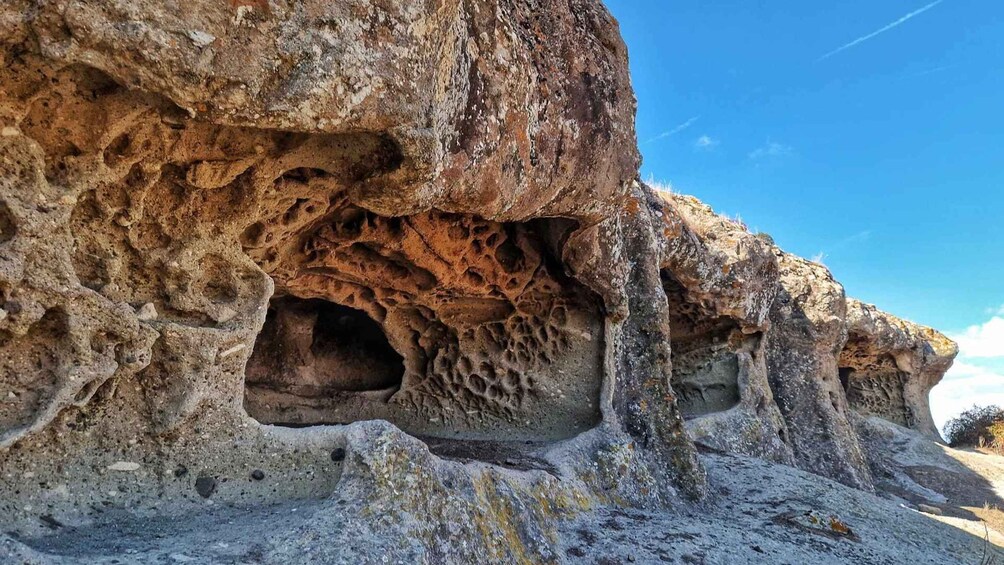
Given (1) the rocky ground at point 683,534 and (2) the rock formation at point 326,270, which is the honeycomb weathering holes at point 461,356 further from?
(1) the rocky ground at point 683,534

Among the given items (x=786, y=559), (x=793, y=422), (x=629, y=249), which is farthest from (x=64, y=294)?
(x=793, y=422)

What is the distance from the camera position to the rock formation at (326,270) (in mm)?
2277

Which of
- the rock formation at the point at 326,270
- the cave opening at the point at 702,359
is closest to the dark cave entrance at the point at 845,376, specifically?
the cave opening at the point at 702,359

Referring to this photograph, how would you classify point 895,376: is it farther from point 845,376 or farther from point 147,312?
point 147,312

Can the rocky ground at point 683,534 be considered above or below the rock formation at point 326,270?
below

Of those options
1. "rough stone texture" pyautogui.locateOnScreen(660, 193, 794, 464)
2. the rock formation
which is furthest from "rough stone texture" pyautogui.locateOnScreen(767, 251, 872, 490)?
the rock formation

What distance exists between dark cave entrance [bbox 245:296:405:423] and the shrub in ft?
50.0

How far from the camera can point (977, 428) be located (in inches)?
642

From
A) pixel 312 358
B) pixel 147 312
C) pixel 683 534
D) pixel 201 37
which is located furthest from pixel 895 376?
pixel 201 37

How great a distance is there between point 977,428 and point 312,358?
17.2 m

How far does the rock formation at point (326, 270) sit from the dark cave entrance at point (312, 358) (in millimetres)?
37

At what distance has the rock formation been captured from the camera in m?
2.28

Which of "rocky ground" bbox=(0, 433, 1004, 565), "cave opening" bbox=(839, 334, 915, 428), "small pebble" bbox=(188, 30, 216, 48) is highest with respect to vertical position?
"cave opening" bbox=(839, 334, 915, 428)

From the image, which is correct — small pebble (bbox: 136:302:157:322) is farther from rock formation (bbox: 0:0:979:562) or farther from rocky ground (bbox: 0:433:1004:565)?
rocky ground (bbox: 0:433:1004:565)
